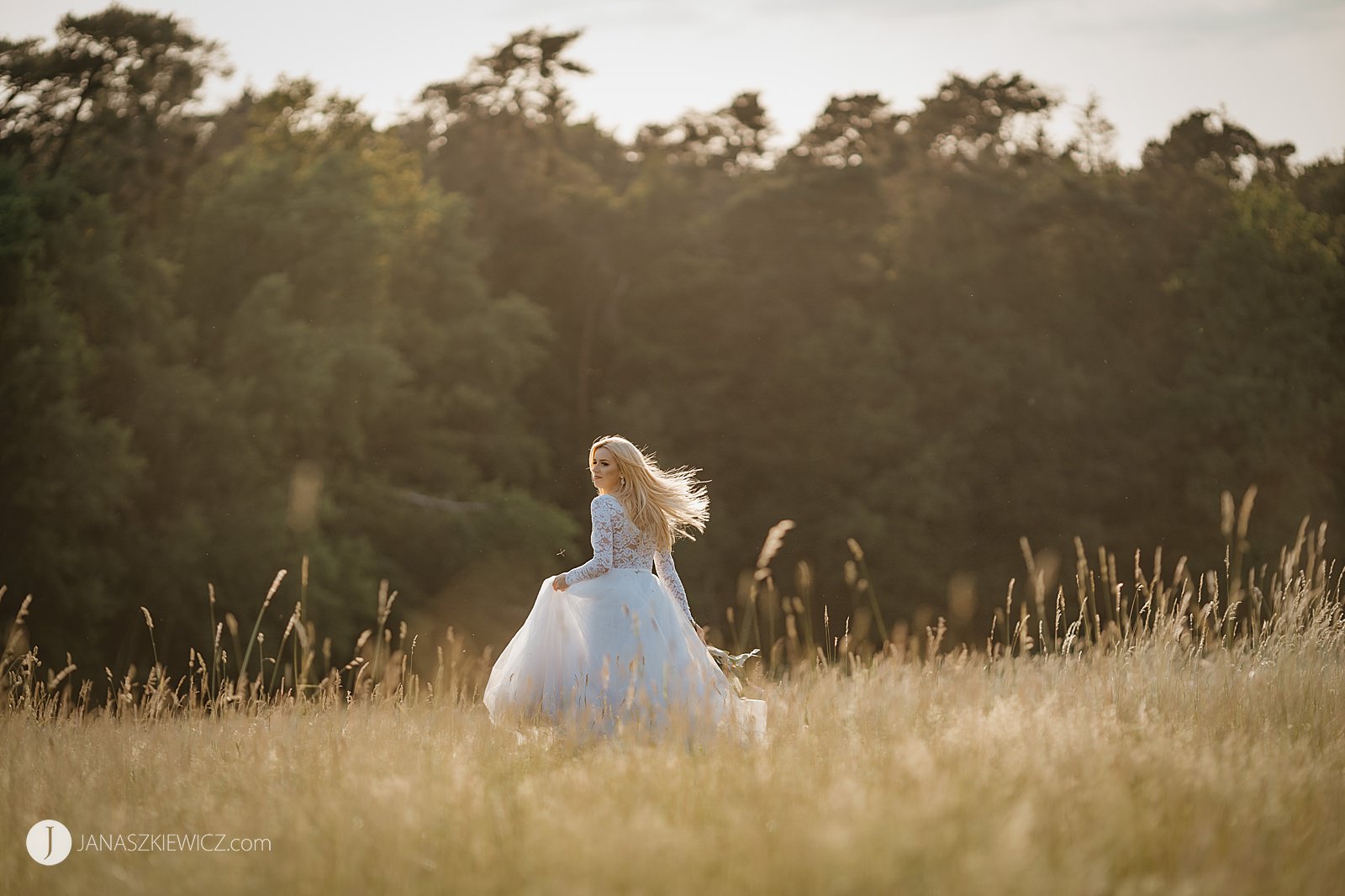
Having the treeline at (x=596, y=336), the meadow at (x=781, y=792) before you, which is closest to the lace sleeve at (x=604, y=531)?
the meadow at (x=781, y=792)

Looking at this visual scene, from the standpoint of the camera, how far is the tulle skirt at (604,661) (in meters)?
5.46

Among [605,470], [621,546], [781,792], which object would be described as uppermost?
[605,470]

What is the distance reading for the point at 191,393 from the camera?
22344 millimetres

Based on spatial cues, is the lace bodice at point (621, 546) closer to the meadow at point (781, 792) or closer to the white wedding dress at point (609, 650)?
the white wedding dress at point (609, 650)

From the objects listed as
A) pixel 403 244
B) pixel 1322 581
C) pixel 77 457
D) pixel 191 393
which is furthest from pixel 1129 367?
pixel 1322 581

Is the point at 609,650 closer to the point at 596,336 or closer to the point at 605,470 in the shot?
the point at 605,470

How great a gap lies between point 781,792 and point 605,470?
2.86 metres

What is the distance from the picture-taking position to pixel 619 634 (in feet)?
19.3

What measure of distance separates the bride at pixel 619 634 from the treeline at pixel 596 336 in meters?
16.2

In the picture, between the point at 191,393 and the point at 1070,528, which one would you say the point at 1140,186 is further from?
the point at 191,393

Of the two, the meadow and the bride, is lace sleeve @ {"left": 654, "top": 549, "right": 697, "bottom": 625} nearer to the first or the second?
the bride

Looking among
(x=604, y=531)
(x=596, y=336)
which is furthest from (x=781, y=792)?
(x=596, y=336)

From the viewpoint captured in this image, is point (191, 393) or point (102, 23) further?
point (102, 23)

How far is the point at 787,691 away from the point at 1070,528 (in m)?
25.2
